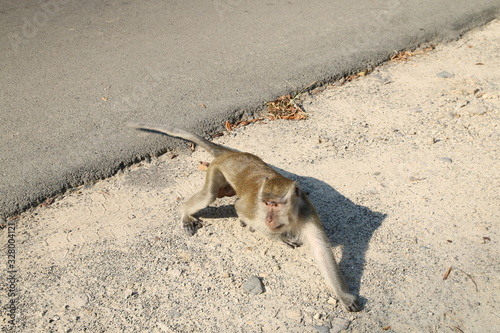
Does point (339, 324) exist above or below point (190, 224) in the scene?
below

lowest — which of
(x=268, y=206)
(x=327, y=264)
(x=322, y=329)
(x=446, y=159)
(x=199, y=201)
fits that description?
(x=446, y=159)

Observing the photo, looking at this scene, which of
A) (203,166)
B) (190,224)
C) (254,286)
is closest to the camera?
(254,286)

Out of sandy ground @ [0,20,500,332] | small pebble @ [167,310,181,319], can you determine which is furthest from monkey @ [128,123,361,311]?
small pebble @ [167,310,181,319]

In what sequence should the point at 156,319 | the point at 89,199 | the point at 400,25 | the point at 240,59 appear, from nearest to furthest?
the point at 156,319
the point at 89,199
the point at 240,59
the point at 400,25

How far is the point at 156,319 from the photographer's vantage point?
3.34 metres

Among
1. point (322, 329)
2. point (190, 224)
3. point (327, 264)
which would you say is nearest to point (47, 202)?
point (190, 224)

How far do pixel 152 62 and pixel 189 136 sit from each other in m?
1.94

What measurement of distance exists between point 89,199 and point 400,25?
16.3 feet

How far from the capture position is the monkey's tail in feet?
15.2

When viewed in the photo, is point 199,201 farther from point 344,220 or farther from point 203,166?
point 344,220

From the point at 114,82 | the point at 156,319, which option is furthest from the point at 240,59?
the point at 156,319

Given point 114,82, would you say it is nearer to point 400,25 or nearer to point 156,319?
point 156,319

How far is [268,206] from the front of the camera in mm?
3686

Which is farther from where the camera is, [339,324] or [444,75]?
[444,75]
